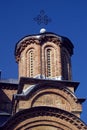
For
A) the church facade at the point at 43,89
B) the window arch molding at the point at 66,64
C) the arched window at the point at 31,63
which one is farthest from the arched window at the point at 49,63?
the arched window at the point at 31,63

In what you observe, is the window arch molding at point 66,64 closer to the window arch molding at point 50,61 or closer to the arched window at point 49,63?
the window arch molding at point 50,61

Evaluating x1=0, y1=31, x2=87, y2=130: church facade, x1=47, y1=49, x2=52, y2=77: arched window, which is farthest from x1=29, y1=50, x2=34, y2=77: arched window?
x1=47, y1=49, x2=52, y2=77: arched window

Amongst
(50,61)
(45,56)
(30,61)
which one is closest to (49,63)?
(50,61)

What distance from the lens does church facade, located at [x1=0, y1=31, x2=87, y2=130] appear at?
79.4 ft

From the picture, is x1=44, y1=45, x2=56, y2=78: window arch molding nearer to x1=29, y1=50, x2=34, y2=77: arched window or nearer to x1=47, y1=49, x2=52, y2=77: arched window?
x1=47, y1=49, x2=52, y2=77: arched window

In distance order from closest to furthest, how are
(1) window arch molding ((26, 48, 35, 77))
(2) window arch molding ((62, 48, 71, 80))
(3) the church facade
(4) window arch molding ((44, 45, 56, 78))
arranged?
(3) the church facade < (4) window arch molding ((44, 45, 56, 78)) < (1) window arch molding ((26, 48, 35, 77)) < (2) window arch molding ((62, 48, 71, 80))

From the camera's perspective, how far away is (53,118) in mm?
24438

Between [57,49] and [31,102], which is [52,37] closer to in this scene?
[57,49]

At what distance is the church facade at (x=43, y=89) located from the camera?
24.2 m

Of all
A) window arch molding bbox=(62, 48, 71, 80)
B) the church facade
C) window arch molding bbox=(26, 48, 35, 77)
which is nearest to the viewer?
the church facade

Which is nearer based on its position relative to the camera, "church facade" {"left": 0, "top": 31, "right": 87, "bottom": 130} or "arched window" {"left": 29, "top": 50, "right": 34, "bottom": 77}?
"church facade" {"left": 0, "top": 31, "right": 87, "bottom": 130}

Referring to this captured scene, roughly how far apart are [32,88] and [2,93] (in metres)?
5.36

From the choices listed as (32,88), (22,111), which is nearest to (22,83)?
(32,88)

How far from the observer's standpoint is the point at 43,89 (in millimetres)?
26172
